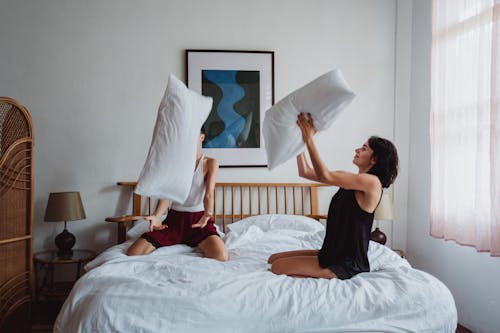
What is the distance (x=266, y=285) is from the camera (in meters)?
1.77

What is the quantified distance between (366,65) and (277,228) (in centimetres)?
180

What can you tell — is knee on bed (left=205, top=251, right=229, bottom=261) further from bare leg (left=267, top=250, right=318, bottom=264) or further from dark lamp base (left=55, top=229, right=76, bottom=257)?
dark lamp base (left=55, top=229, right=76, bottom=257)

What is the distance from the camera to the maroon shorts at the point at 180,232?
2611 millimetres

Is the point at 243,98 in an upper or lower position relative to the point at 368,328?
upper

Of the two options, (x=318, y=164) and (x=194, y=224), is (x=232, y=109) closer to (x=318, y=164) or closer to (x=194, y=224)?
(x=194, y=224)

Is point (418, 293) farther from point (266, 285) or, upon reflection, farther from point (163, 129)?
point (163, 129)

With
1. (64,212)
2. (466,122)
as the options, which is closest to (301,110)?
(466,122)

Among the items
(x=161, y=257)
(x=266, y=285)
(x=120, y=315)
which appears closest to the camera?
(x=120, y=315)

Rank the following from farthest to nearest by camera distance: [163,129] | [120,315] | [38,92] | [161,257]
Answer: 1. [38,92]
2. [161,257]
3. [163,129]
4. [120,315]

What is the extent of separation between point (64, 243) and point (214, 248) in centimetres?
144

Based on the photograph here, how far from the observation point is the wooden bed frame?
3.55 metres

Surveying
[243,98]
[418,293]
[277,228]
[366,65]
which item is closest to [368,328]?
[418,293]

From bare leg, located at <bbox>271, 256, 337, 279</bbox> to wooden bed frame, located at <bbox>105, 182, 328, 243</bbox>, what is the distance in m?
1.44

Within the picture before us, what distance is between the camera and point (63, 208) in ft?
10.0
